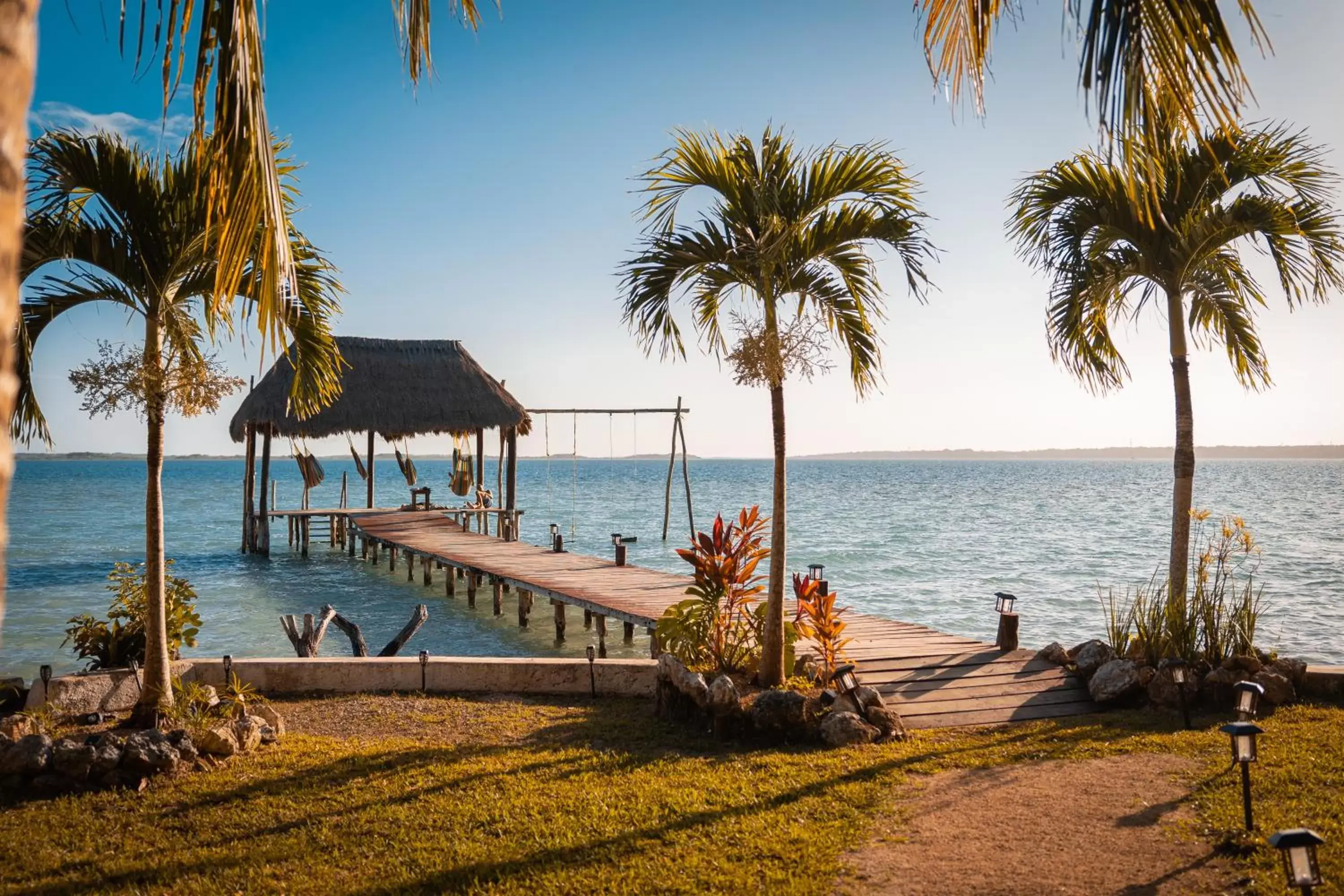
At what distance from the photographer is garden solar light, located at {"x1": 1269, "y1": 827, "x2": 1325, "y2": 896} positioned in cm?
332

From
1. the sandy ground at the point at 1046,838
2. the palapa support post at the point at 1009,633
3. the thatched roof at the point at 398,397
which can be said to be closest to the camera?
the sandy ground at the point at 1046,838

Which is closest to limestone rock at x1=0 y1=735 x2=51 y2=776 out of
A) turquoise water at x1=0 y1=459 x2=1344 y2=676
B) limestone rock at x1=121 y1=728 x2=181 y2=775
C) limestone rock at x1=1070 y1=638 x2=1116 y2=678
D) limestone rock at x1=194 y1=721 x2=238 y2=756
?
limestone rock at x1=121 y1=728 x2=181 y2=775

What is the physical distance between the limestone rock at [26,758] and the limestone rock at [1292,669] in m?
8.84

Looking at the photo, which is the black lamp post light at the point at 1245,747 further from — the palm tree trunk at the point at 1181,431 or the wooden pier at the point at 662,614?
the palm tree trunk at the point at 1181,431

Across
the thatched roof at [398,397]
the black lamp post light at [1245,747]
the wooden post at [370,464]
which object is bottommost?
the black lamp post light at [1245,747]

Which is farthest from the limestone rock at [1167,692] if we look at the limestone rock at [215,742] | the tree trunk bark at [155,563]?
the tree trunk bark at [155,563]

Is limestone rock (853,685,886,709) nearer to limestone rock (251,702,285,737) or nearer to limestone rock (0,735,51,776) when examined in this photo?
limestone rock (251,702,285,737)

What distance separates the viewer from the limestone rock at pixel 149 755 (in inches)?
222

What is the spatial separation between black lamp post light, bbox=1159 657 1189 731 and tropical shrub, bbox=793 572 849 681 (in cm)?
247

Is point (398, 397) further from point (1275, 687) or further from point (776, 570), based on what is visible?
point (1275, 687)

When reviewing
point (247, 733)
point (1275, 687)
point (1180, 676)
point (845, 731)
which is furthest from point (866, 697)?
point (247, 733)

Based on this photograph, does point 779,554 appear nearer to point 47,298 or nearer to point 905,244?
point 905,244

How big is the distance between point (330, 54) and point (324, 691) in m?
7.00

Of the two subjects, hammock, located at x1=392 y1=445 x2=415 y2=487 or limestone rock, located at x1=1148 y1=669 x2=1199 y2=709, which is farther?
hammock, located at x1=392 y1=445 x2=415 y2=487
